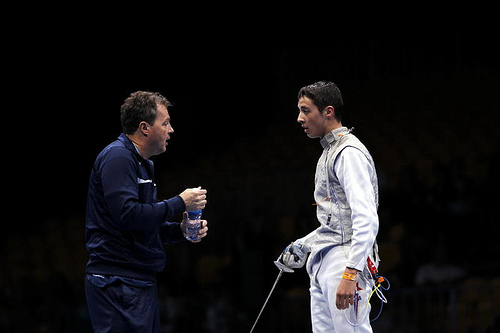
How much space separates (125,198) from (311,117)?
3.01 feet

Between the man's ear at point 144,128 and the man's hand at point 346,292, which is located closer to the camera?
the man's hand at point 346,292

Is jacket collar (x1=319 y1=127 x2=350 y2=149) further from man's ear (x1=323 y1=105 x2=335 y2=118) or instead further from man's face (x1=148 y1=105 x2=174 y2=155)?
man's face (x1=148 y1=105 x2=174 y2=155)

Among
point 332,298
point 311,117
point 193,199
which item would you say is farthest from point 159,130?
point 332,298

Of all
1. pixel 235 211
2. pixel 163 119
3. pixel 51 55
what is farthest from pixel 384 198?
pixel 51 55

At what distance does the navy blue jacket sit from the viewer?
2891 mm

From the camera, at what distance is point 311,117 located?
127 inches

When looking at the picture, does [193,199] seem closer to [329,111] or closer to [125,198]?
[125,198]

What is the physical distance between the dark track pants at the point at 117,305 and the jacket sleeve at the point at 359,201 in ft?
2.89

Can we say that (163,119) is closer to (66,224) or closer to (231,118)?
(66,224)

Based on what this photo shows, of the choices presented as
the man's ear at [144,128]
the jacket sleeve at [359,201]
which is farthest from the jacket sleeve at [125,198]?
the jacket sleeve at [359,201]

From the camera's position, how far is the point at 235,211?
887 cm

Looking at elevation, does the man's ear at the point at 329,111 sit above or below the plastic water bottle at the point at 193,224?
→ above

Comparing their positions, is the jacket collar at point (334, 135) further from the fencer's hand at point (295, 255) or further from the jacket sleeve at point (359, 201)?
the fencer's hand at point (295, 255)

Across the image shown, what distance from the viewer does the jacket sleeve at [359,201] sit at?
291 centimetres
